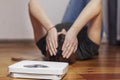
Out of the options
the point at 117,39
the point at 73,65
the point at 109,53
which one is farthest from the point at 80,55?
the point at 117,39

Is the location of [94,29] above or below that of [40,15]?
below

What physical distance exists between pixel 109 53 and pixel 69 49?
62 centimetres

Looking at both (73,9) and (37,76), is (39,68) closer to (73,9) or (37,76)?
(37,76)

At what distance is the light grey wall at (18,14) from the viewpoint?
8.05 ft

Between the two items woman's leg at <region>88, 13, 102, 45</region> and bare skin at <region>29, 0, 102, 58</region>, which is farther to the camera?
woman's leg at <region>88, 13, 102, 45</region>

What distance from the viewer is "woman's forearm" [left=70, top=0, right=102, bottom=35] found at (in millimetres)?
1480

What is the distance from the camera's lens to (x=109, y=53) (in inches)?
77.1

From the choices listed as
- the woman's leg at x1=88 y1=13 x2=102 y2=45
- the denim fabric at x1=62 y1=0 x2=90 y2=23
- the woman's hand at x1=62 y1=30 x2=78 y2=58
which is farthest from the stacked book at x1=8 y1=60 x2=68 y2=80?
the denim fabric at x1=62 y1=0 x2=90 y2=23

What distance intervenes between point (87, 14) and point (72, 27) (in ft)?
0.38

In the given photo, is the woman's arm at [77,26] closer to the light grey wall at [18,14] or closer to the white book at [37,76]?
the white book at [37,76]

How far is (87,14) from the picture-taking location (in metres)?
1.50

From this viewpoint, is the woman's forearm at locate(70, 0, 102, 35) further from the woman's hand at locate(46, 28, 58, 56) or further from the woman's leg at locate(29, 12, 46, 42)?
the woman's leg at locate(29, 12, 46, 42)

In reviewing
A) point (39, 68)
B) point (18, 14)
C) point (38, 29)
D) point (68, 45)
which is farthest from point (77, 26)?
point (18, 14)

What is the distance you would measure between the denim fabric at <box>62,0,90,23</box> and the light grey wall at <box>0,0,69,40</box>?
17 cm
